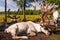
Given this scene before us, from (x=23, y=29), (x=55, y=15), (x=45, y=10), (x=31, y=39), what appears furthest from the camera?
(x=55, y=15)

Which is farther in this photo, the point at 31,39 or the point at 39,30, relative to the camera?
the point at 39,30

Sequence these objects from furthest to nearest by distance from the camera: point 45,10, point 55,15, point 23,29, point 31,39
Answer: point 55,15, point 45,10, point 23,29, point 31,39

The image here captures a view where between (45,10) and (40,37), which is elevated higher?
(45,10)

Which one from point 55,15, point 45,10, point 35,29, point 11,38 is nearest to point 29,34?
point 35,29

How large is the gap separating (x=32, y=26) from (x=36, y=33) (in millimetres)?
365

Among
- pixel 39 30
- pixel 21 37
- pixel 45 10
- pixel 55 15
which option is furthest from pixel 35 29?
pixel 55 15

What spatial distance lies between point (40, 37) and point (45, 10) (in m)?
2.01

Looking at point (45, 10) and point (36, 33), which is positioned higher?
point (45, 10)

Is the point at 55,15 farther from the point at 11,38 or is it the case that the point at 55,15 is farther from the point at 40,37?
the point at 11,38

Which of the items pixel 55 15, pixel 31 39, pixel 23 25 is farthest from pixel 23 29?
pixel 55 15

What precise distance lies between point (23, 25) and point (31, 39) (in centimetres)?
82

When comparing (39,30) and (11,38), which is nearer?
(11,38)

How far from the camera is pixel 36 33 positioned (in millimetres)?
9062

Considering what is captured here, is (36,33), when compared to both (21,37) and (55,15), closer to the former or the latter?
(21,37)
